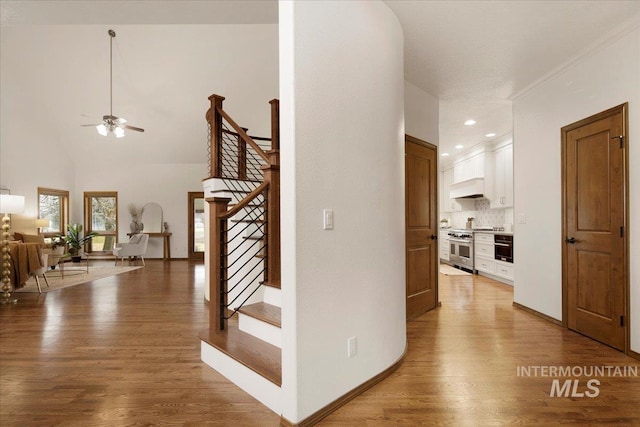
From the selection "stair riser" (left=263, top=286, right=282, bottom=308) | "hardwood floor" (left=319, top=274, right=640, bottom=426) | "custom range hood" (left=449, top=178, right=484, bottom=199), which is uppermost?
"custom range hood" (left=449, top=178, right=484, bottom=199)

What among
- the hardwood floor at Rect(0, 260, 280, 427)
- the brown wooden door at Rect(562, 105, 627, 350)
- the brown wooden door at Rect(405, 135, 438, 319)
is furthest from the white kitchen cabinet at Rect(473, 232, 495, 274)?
the hardwood floor at Rect(0, 260, 280, 427)

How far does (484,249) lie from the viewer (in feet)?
21.2

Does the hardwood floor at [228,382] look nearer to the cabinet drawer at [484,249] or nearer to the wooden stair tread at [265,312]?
the wooden stair tread at [265,312]

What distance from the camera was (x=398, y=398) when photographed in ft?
7.05

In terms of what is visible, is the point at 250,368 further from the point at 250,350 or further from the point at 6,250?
the point at 6,250

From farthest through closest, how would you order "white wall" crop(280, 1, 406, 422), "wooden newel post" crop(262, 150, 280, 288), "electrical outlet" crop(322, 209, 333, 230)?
"wooden newel post" crop(262, 150, 280, 288)
"electrical outlet" crop(322, 209, 333, 230)
"white wall" crop(280, 1, 406, 422)

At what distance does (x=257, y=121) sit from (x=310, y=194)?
6210mm

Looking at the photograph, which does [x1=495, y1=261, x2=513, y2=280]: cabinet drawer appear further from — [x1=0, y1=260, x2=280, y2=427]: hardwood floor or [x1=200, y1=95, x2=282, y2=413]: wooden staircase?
[x1=0, y1=260, x2=280, y2=427]: hardwood floor

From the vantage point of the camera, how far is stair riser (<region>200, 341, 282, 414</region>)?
201 cm

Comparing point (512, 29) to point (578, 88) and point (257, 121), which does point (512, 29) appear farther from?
point (257, 121)

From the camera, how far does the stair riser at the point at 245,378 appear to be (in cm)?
201

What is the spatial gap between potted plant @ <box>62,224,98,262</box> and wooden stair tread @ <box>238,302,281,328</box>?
27.2ft

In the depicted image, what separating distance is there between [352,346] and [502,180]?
230 inches

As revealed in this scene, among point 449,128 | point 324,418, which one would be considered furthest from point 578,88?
point 324,418
